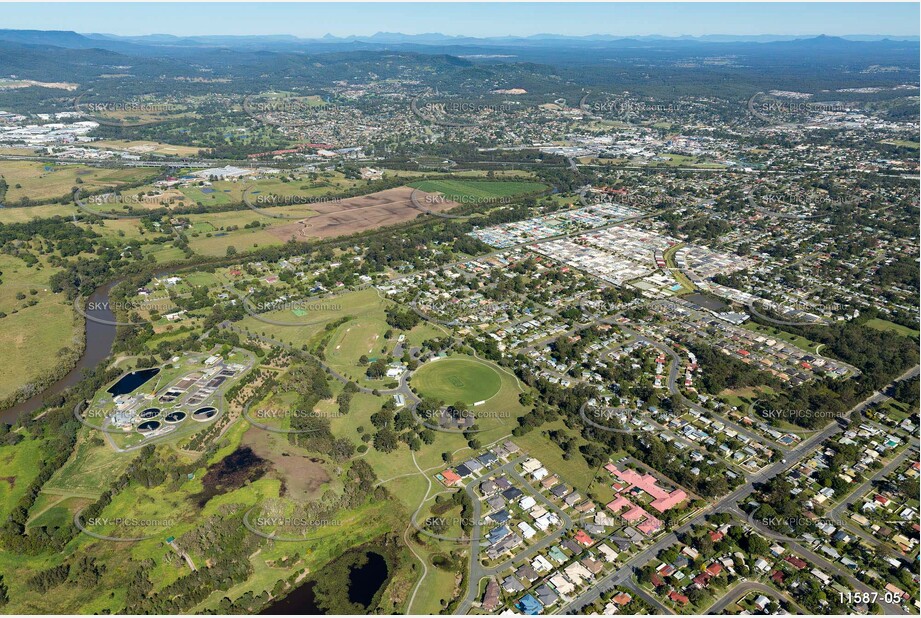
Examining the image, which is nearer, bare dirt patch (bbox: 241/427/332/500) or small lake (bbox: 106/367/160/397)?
bare dirt patch (bbox: 241/427/332/500)

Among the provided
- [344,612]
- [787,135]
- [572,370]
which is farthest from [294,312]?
[787,135]

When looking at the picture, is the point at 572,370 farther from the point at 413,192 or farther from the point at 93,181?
the point at 93,181

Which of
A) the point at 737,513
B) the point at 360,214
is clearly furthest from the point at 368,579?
the point at 360,214

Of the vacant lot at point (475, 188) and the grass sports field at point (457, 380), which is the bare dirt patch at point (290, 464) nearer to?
the grass sports field at point (457, 380)

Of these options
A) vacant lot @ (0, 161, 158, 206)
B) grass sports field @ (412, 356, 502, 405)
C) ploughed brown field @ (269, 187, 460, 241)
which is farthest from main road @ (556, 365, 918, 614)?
vacant lot @ (0, 161, 158, 206)

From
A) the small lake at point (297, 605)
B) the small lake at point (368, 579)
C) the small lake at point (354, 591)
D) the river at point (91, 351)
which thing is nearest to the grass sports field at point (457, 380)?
the small lake at point (368, 579)

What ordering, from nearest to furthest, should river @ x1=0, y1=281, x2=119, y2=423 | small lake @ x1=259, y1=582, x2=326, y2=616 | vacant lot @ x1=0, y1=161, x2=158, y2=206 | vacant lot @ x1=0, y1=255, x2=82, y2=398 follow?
1. small lake @ x1=259, y1=582, x2=326, y2=616
2. river @ x1=0, y1=281, x2=119, y2=423
3. vacant lot @ x1=0, y1=255, x2=82, y2=398
4. vacant lot @ x1=0, y1=161, x2=158, y2=206

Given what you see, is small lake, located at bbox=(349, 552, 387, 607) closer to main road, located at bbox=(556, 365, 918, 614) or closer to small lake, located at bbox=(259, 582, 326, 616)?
small lake, located at bbox=(259, 582, 326, 616)
